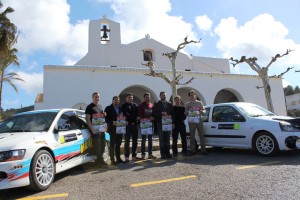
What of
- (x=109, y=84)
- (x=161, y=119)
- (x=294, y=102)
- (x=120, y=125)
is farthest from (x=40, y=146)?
(x=294, y=102)

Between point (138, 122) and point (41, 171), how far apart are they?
10.9 ft

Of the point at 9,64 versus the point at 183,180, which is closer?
the point at 183,180

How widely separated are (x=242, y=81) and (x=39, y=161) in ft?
64.2

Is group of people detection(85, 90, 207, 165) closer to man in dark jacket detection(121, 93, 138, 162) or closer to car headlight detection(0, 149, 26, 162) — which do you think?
man in dark jacket detection(121, 93, 138, 162)

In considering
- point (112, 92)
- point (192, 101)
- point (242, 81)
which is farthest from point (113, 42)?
point (192, 101)

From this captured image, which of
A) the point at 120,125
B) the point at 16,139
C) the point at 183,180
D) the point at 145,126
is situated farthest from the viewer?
the point at 145,126

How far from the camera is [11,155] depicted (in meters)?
4.75

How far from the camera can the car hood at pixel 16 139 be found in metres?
4.83

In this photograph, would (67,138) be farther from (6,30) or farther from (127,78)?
(6,30)

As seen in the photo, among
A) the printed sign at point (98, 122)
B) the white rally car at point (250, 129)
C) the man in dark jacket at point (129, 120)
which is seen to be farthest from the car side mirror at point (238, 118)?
the printed sign at point (98, 122)

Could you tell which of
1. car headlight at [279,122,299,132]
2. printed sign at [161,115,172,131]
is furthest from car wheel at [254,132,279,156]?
printed sign at [161,115,172,131]

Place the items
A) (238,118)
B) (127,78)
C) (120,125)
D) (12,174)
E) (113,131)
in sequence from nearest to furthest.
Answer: (12,174) → (120,125) → (113,131) → (238,118) → (127,78)

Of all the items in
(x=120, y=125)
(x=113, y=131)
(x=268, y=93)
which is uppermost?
(x=268, y=93)

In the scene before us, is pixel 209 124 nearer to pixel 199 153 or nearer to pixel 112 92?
pixel 199 153
